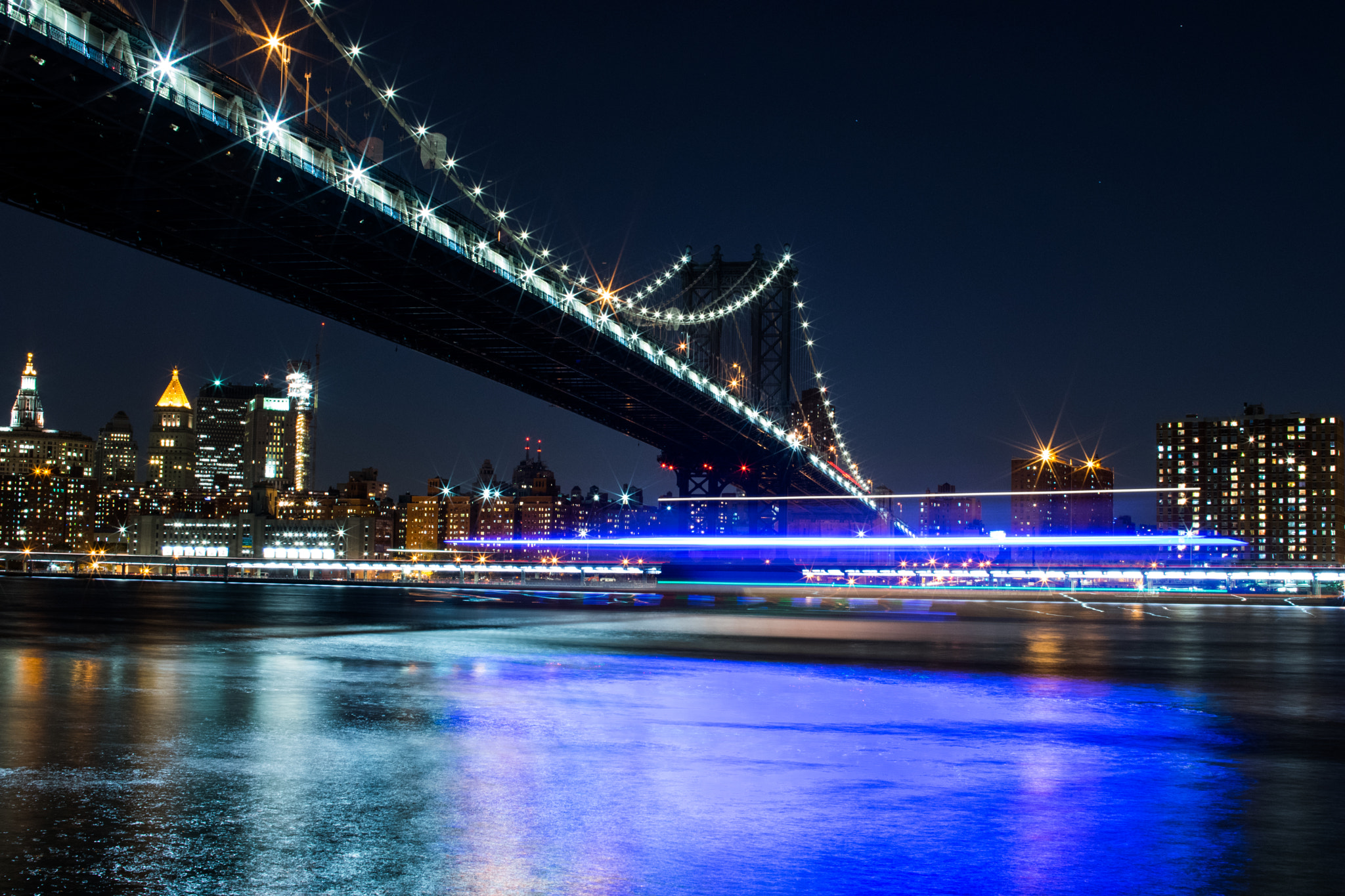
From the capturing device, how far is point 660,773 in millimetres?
7574

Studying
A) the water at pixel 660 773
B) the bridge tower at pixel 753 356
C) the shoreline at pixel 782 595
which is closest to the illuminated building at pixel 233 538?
the bridge tower at pixel 753 356

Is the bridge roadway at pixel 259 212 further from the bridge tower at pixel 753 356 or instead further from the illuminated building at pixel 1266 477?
the illuminated building at pixel 1266 477

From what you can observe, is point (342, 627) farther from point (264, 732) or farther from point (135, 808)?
point (135, 808)

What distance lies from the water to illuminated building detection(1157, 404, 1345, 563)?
177 m

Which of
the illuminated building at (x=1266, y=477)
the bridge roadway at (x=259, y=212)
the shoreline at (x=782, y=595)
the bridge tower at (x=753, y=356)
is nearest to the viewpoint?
the bridge roadway at (x=259, y=212)

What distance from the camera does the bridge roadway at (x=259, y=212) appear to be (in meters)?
26.7

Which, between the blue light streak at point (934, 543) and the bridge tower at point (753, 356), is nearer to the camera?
the blue light streak at point (934, 543)

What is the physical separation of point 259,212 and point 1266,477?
178982 mm

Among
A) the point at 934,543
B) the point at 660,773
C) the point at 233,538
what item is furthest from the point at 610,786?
the point at 233,538

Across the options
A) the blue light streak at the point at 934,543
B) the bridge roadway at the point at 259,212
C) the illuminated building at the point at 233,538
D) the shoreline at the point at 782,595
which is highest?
the bridge roadway at the point at 259,212

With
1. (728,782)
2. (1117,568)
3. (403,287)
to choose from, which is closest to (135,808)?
(728,782)

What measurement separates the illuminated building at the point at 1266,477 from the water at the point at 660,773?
580 ft

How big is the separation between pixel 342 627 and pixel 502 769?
14.6m

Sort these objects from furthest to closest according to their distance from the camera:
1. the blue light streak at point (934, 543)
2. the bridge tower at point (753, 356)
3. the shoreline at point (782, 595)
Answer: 1. the bridge tower at point (753, 356)
2. the blue light streak at point (934, 543)
3. the shoreline at point (782, 595)
